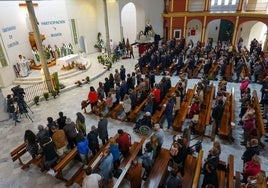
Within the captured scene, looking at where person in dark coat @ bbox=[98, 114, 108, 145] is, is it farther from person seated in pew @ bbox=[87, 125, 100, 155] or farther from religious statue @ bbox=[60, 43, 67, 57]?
religious statue @ bbox=[60, 43, 67, 57]

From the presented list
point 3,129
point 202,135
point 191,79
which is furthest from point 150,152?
point 191,79

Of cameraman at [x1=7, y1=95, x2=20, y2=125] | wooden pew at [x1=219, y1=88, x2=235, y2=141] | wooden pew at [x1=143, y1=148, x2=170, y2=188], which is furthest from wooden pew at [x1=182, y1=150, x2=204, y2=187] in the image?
cameraman at [x1=7, y1=95, x2=20, y2=125]

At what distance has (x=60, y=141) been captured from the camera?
596cm

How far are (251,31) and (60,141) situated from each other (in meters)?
20.5

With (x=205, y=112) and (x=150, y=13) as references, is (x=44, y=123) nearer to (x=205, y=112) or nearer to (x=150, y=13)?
(x=205, y=112)

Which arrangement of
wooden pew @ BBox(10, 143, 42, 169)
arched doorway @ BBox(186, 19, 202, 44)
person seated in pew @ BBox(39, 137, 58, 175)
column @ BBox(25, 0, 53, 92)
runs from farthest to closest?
1. arched doorway @ BBox(186, 19, 202, 44)
2. column @ BBox(25, 0, 53, 92)
3. wooden pew @ BBox(10, 143, 42, 169)
4. person seated in pew @ BBox(39, 137, 58, 175)

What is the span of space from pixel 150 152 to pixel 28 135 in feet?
11.8

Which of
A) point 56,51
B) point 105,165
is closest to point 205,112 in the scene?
point 105,165

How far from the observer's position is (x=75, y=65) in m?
14.8

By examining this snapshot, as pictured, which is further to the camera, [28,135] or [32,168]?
[32,168]

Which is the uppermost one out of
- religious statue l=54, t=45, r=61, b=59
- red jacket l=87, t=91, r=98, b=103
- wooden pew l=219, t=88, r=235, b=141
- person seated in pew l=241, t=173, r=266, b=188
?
religious statue l=54, t=45, r=61, b=59

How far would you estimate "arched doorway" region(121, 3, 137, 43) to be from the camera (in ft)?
68.6

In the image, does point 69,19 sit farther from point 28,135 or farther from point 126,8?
point 28,135

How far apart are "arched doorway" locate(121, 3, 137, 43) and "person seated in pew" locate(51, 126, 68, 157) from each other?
17.3 metres
